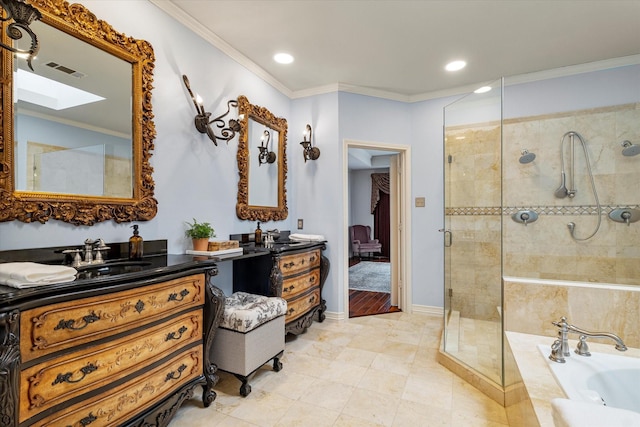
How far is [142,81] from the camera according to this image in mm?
1895

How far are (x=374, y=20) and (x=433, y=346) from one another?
2732mm

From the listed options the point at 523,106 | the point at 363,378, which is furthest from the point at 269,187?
the point at 523,106

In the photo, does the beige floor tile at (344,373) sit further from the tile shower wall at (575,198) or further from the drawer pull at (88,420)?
the tile shower wall at (575,198)

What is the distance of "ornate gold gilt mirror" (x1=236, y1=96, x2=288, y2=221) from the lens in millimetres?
2756

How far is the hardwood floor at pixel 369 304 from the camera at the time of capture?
11.9ft

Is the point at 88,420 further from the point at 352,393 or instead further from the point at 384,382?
the point at 384,382

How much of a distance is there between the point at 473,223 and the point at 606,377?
1.53 metres

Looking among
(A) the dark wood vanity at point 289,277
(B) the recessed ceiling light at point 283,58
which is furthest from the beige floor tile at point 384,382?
(B) the recessed ceiling light at point 283,58

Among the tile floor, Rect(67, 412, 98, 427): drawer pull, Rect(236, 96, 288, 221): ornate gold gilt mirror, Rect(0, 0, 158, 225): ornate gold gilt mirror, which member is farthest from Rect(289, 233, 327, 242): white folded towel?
Rect(67, 412, 98, 427): drawer pull

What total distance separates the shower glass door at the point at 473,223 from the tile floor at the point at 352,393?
1.08 ft

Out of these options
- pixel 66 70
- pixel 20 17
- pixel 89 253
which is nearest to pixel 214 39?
pixel 66 70

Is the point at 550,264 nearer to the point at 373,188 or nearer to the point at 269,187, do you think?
the point at 269,187

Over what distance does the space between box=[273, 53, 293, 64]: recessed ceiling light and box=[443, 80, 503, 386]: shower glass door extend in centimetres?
165

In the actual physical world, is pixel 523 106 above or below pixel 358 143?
above
